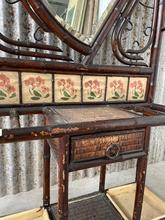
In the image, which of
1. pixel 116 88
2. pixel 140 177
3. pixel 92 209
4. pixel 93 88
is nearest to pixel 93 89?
pixel 93 88

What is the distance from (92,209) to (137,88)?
2.56 feet

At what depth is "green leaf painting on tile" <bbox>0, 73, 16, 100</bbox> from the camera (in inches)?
36.2

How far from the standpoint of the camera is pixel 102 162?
833mm

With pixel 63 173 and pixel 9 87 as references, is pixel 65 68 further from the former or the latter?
pixel 63 173

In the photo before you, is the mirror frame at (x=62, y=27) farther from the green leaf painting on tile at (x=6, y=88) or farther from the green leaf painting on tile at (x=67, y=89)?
the green leaf painting on tile at (x=6, y=88)

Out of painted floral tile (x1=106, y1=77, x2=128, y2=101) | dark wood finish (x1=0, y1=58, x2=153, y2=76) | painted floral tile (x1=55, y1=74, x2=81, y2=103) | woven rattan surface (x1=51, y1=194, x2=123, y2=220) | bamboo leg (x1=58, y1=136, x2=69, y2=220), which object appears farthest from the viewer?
woven rattan surface (x1=51, y1=194, x2=123, y2=220)

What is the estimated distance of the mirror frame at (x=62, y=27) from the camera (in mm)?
942

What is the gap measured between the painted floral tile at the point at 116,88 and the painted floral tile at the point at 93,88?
1.4 inches

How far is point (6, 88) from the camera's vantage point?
0.93m

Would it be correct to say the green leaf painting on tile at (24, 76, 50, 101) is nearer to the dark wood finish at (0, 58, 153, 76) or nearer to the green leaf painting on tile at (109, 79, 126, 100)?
the dark wood finish at (0, 58, 153, 76)

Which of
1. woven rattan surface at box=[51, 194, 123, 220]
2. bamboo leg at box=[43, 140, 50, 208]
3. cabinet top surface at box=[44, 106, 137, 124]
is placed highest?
cabinet top surface at box=[44, 106, 137, 124]

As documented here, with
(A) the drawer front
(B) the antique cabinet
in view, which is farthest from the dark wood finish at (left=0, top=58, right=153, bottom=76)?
(A) the drawer front

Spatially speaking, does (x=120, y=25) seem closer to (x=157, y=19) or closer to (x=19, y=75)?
(x=157, y=19)

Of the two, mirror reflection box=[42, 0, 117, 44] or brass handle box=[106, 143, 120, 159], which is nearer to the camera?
brass handle box=[106, 143, 120, 159]
